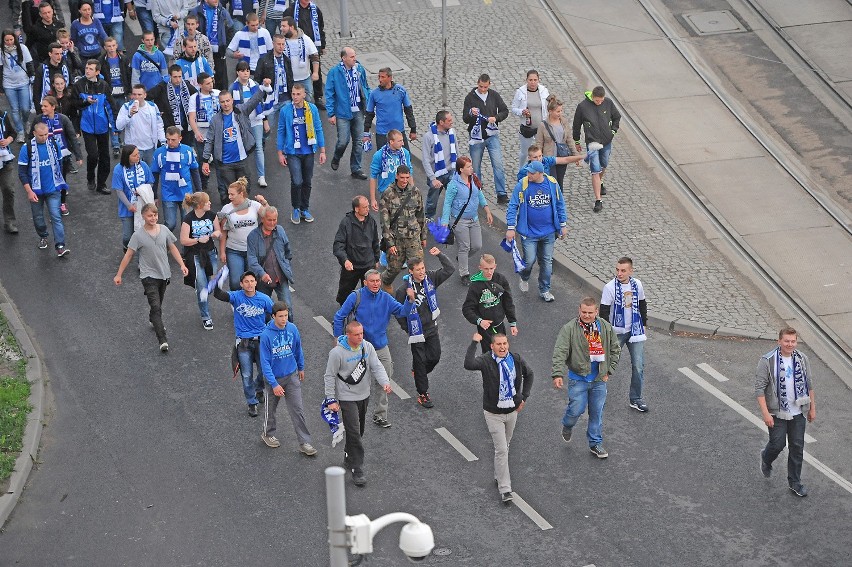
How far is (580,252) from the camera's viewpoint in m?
18.1

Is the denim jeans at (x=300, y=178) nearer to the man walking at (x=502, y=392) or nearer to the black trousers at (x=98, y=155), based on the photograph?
the black trousers at (x=98, y=155)

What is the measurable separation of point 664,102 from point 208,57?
722 cm

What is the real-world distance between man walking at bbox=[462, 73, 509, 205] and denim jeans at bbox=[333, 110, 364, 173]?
5.39 feet

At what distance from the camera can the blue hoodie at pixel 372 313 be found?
14.1m

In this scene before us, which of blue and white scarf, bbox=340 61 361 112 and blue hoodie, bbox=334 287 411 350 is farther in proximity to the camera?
blue and white scarf, bbox=340 61 361 112

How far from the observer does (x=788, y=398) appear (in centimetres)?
1328

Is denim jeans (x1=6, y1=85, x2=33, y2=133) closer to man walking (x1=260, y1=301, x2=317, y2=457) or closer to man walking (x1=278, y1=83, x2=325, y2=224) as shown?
man walking (x1=278, y1=83, x2=325, y2=224)

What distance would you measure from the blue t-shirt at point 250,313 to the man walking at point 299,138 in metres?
4.39

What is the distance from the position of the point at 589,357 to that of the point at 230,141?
6506mm

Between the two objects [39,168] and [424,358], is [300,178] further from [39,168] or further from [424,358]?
[424,358]

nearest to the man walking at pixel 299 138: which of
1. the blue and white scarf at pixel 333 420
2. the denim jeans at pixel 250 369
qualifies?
the denim jeans at pixel 250 369

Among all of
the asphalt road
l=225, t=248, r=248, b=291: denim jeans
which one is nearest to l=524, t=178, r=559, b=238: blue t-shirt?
the asphalt road

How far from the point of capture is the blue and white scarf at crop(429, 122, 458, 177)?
18.2m

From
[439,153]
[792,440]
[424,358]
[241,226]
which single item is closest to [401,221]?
[241,226]
